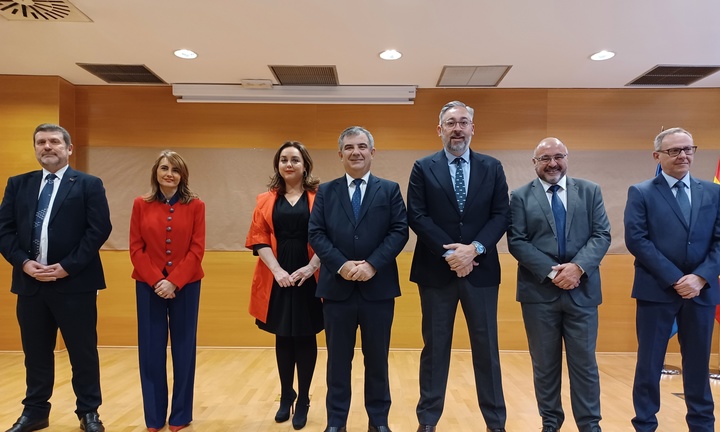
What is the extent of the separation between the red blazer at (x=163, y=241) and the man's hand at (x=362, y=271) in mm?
1050

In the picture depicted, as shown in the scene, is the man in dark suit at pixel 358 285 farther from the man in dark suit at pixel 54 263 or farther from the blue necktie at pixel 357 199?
the man in dark suit at pixel 54 263

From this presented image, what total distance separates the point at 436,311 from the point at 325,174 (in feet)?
11.3

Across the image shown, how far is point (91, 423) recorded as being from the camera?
308 cm

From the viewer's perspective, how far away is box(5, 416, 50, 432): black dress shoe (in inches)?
120

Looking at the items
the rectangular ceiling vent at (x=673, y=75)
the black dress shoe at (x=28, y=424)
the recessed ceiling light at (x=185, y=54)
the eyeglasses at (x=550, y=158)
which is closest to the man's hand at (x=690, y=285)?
the eyeglasses at (x=550, y=158)

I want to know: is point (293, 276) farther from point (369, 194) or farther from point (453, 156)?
point (453, 156)

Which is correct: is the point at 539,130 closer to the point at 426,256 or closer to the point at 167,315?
the point at 426,256

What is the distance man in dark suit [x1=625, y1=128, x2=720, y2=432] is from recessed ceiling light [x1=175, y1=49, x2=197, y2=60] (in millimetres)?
4063

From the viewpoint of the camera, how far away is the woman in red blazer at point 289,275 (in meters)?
3.20

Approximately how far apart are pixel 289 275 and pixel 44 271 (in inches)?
56.5

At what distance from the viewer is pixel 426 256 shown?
291 centimetres

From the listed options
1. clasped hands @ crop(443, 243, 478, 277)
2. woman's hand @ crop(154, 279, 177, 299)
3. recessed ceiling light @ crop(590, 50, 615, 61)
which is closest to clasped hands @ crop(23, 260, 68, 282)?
woman's hand @ crop(154, 279, 177, 299)

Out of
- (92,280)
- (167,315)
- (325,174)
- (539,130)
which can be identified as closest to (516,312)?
(539,130)

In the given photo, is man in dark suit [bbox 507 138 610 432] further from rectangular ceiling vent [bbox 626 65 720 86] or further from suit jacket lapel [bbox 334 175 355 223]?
rectangular ceiling vent [bbox 626 65 720 86]
